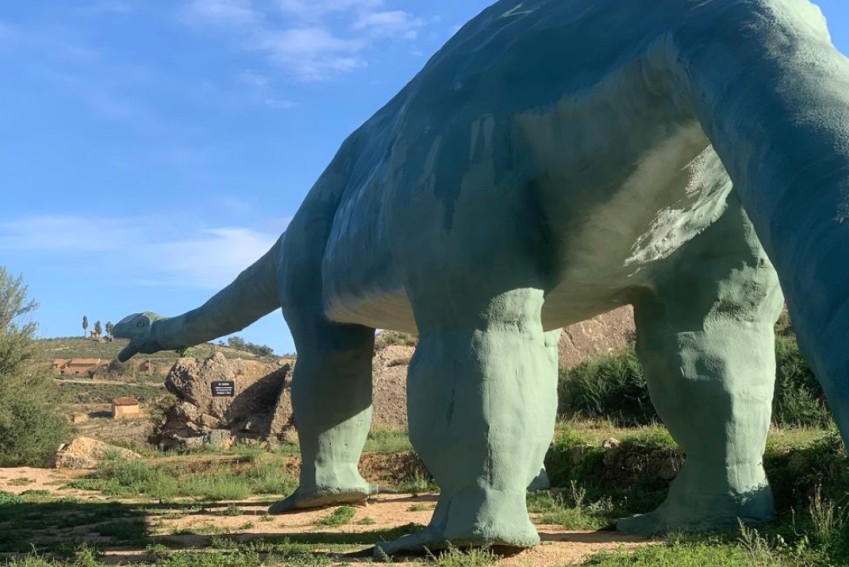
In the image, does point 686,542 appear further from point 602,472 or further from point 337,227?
point 602,472

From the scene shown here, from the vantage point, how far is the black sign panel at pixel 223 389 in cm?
1602

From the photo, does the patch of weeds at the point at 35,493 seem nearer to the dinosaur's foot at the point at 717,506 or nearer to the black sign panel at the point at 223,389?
the black sign panel at the point at 223,389

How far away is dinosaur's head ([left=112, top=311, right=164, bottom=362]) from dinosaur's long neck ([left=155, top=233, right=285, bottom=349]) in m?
0.44

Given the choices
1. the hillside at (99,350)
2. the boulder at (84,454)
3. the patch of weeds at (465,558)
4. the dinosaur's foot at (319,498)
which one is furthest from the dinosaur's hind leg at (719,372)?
the hillside at (99,350)

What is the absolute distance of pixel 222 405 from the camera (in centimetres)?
1606

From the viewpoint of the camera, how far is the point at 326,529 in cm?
596

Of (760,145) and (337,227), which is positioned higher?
(337,227)

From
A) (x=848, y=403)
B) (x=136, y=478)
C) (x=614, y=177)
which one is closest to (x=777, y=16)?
(x=614, y=177)

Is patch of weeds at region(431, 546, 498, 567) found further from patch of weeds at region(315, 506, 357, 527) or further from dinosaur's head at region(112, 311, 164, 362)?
dinosaur's head at region(112, 311, 164, 362)

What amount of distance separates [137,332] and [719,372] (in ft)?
21.6

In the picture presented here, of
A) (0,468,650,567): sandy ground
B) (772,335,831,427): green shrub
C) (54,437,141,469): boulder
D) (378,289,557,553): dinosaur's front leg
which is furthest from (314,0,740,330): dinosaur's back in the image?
(54,437,141,469): boulder

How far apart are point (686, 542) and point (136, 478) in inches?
330

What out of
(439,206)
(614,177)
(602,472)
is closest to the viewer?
(614,177)

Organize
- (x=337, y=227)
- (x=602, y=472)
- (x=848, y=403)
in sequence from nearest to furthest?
(x=848, y=403) → (x=337, y=227) → (x=602, y=472)
